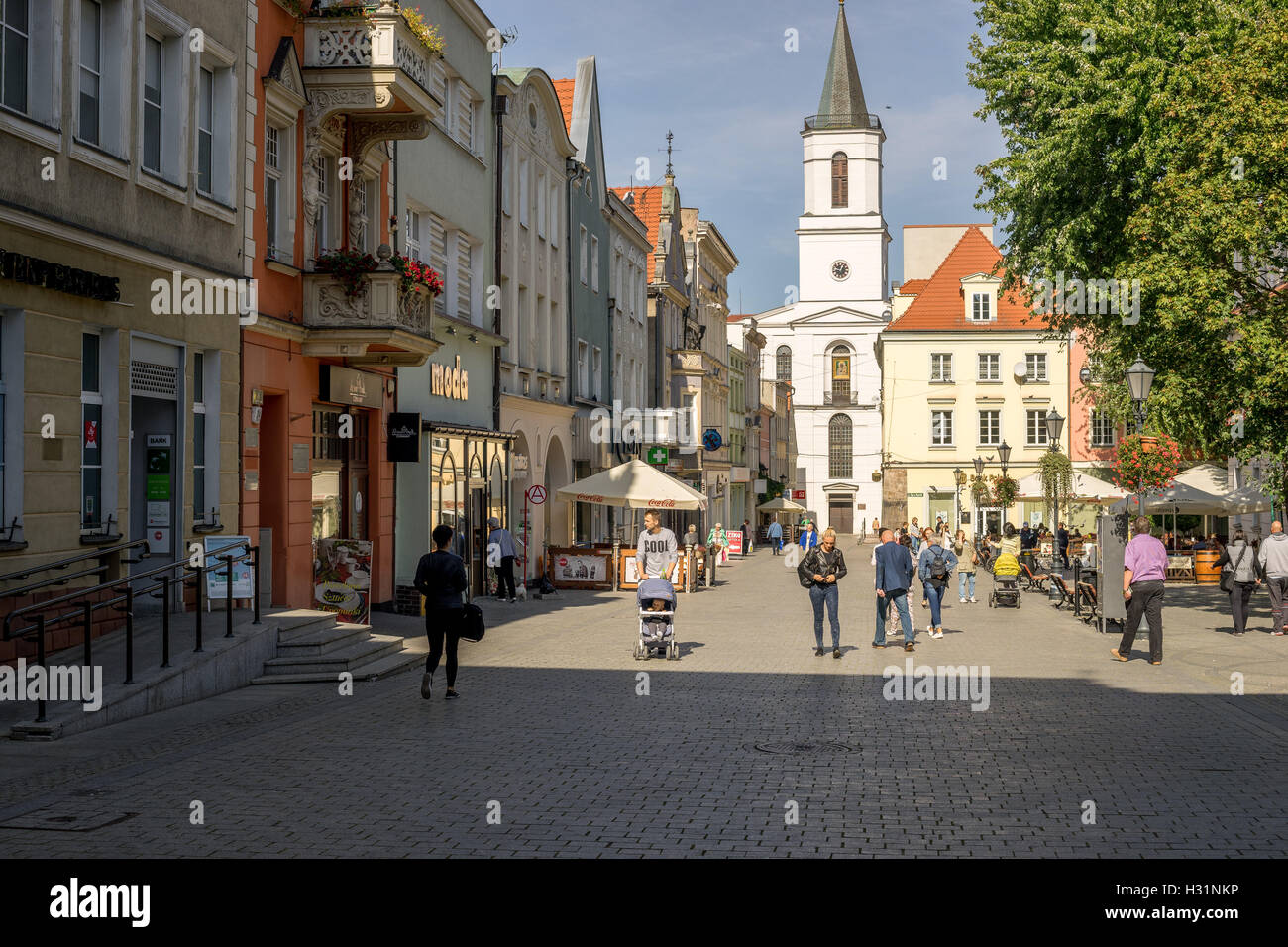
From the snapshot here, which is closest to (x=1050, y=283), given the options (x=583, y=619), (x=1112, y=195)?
(x=1112, y=195)

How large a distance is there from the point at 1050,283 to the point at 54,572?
19.8 m

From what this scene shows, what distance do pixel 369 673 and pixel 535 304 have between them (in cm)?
2008

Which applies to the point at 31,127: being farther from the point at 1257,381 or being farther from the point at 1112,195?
the point at 1112,195

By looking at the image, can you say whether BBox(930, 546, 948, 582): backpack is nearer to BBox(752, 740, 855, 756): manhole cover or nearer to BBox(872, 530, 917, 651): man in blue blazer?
BBox(872, 530, 917, 651): man in blue blazer

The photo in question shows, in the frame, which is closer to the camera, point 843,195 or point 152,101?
point 152,101

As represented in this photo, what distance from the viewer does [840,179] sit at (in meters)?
99.6

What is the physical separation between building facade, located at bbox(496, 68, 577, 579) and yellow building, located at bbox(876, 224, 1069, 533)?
116 feet

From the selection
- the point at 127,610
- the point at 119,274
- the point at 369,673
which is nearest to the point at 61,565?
the point at 127,610

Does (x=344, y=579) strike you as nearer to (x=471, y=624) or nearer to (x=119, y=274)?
(x=471, y=624)

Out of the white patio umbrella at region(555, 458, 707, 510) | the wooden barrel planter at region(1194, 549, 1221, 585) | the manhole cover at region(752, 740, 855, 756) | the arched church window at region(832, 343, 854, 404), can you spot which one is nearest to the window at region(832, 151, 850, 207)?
the arched church window at region(832, 343, 854, 404)

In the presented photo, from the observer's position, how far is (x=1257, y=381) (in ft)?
69.4

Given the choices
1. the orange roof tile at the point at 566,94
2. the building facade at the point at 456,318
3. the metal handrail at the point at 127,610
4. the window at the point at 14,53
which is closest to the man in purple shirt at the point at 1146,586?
the metal handrail at the point at 127,610

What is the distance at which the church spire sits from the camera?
9838 centimetres

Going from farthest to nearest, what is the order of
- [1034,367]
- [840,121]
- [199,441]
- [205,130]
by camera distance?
[840,121] < [1034,367] < [205,130] < [199,441]
